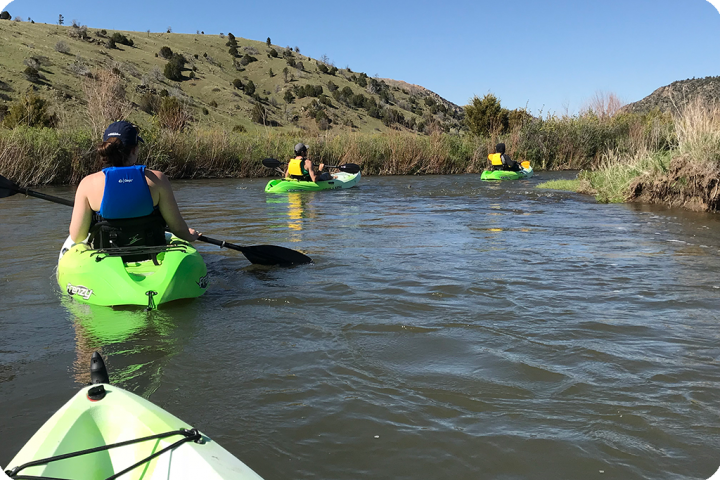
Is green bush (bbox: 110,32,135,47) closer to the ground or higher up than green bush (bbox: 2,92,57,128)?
higher up

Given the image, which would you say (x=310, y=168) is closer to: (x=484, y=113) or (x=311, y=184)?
(x=311, y=184)

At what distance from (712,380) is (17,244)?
772 cm

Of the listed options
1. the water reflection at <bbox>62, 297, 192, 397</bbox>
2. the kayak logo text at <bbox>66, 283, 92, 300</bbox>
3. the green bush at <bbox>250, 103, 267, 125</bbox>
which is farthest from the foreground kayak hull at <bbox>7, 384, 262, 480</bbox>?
the green bush at <bbox>250, 103, 267, 125</bbox>

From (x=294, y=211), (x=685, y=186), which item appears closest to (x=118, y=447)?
(x=294, y=211)

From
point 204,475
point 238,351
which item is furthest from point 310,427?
point 238,351

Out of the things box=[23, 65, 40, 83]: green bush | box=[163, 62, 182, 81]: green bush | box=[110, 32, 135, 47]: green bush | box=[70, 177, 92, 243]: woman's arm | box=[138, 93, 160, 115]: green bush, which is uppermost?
box=[110, 32, 135, 47]: green bush

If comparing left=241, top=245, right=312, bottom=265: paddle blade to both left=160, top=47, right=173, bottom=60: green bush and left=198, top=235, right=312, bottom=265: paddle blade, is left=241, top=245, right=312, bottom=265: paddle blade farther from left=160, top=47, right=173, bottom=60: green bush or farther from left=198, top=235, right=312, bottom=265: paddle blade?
left=160, top=47, right=173, bottom=60: green bush

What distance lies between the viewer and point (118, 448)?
1.97 metres

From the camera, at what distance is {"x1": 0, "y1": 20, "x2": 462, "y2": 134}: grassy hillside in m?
37.8

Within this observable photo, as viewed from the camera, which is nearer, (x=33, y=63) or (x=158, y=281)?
(x=158, y=281)

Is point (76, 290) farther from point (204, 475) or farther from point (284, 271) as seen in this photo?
point (204, 475)

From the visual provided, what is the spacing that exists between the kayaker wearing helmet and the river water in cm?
68

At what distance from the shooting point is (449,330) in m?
4.00

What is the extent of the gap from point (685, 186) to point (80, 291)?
1019cm
